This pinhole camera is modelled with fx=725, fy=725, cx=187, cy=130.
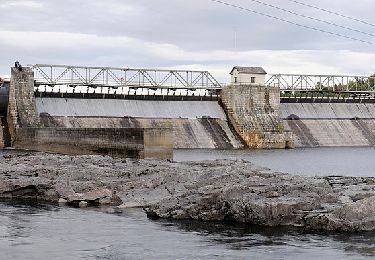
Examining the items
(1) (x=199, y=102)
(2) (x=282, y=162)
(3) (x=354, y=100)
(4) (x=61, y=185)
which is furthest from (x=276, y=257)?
(3) (x=354, y=100)

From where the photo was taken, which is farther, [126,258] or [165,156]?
[165,156]

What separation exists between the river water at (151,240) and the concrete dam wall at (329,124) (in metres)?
63.0

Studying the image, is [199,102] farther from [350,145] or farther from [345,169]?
[345,169]

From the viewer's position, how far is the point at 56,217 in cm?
2169

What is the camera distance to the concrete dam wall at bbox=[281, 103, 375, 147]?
278ft

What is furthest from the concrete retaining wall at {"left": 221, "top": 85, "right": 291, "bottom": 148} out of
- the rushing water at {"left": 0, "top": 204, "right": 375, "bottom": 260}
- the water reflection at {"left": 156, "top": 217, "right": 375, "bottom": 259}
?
the water reflection at {"left": 156, "top": 217, "right": 375, "bottom": 259}

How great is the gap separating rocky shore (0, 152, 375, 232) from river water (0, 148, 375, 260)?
0.49 meters

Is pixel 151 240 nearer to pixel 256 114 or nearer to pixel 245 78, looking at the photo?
pixel 256 114

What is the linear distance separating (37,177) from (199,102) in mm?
55632

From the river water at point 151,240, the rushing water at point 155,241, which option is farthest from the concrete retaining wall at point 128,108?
the rushing water at point 155,241

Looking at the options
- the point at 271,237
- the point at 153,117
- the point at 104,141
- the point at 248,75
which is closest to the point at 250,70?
the point at 248,75

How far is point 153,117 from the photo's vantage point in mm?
77250

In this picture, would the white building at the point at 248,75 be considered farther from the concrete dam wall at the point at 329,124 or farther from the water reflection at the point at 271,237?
the water reflection at the point at 271,237

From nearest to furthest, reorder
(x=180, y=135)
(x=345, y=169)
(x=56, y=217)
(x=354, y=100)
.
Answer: (x=56, y=217) → (x=345, y=169) → (x=180, y=135) → (x=354, y=100)
